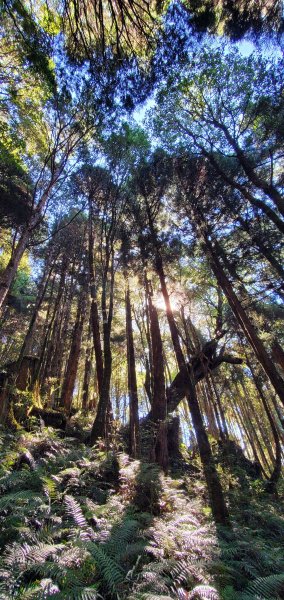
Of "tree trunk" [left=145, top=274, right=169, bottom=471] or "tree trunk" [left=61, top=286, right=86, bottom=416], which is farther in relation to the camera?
"tree trunk" [left=61, top=286, right=86, bottom=416]

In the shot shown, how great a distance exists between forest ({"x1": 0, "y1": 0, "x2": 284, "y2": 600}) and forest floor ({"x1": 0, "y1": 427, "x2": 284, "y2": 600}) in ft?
0.07

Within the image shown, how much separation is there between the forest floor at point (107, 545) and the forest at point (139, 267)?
0.07 ft

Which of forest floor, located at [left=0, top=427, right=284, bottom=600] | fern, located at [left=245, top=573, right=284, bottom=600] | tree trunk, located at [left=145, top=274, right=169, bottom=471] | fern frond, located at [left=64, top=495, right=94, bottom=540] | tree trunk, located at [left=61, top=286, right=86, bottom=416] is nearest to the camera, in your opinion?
forest floor, located at [left=0, top=427, right=284, bottom=600]

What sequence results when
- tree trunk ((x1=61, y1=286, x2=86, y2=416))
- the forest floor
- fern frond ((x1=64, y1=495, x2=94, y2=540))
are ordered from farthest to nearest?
tree trunk ((x1=61, y1=286, x2=86, y2=416)) < fern frond ((x1=64, y1=495, x2=94, y2=540)) < the forest floor

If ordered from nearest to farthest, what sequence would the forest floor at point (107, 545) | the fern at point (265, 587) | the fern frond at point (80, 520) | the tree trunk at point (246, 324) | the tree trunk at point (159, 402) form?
the forest floor at point (107, 545) → the fern at point (265, 587) → the fern frond at point (80, 520) → the tree trunk at point (159, 402) → the tree trunk at point (246, 324)

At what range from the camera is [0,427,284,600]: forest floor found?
218 centimetres

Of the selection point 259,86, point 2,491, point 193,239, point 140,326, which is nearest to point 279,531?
point 2,491

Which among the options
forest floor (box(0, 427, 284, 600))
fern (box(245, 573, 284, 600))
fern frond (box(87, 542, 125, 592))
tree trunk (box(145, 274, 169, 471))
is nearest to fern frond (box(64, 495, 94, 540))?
forest floor (box(0, 427, 284, 600))

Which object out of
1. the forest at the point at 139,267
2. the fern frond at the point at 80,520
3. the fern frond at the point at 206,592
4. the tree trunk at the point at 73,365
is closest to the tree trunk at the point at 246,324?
the forest at the point at 139,267

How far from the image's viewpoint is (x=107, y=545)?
2.73 m

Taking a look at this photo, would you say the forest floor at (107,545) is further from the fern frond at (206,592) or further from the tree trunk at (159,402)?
the tree trunk at (159,402)

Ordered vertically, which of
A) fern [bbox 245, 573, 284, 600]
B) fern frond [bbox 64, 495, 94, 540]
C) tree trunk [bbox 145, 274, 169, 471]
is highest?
tree trunk [bbox 145, 274, 169, 471]

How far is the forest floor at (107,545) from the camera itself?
7.16 feet

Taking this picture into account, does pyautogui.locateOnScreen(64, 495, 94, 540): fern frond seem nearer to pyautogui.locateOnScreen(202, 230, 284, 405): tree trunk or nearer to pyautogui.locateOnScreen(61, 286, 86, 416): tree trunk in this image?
pyautogui.locateOnScreen(202, 230, 284, 405): tree trunk
